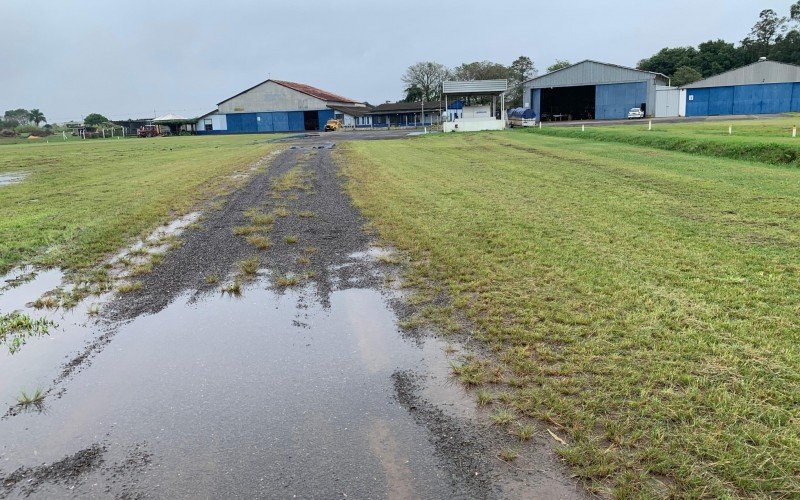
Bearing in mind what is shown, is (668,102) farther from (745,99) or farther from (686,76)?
(686,76)

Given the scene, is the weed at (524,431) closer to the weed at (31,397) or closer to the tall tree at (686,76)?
the weed at (31,397)

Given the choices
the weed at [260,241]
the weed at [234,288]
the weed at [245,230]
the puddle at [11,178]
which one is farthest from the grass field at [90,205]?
the weed at [234,288]

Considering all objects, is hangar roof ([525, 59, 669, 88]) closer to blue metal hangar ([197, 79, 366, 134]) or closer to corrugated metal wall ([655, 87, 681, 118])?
corrugated metal wall ([655, 87, 681, 118])

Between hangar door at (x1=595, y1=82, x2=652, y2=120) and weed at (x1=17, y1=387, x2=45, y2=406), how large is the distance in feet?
204

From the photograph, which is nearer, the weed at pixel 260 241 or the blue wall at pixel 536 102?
the weed at pixel 260 241

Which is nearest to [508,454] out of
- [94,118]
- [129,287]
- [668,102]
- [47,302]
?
[129,287]

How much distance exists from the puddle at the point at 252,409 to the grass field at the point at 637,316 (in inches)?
32.4

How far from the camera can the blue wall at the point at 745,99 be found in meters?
57.4

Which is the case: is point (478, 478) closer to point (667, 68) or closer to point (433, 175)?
point (433, 175)

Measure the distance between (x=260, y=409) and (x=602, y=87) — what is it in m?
62.9

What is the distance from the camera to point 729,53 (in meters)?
91.9

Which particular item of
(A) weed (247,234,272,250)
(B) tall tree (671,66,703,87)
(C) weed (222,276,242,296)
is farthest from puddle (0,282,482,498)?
(B) tall tree (671,66,703,87)

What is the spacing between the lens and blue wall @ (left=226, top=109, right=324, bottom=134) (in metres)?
76.9

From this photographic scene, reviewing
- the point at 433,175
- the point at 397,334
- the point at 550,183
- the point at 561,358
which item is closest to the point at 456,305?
the point at 397,334
